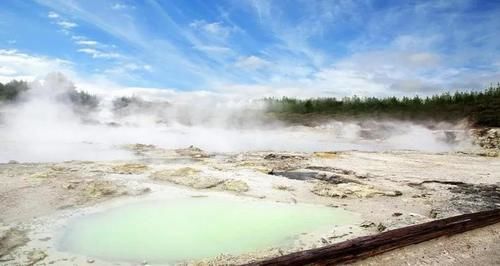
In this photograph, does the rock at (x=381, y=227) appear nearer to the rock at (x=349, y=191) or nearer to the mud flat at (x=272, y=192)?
the mud flat at (x=272, y=192)

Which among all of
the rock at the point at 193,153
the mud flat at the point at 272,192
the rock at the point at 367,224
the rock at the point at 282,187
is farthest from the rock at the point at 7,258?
the rock at the point at 193,153

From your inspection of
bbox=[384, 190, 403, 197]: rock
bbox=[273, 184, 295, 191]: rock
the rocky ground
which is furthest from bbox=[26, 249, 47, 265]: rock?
bbox=[384, 190, 403, 197]: rock

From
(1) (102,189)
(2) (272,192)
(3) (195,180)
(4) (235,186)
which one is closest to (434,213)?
(2) (272,192)

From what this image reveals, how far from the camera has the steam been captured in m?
14.2

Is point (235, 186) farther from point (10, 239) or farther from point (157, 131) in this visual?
point (157, 131)

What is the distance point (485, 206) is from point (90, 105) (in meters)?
22.5

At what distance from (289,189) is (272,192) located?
41cm

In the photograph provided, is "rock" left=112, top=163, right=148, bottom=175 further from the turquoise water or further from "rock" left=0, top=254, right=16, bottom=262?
"rock" left=0, top=254, right=16, bottom=262

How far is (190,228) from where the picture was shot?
5441 mm

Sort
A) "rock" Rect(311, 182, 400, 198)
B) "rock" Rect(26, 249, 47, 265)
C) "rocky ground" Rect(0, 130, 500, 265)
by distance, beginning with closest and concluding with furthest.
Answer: "rock" Rect(26, 249, 47, 265), "rocky ground" Rect(0, 130, 500, 265), "rock" Rect(311, 182, 400, 198)

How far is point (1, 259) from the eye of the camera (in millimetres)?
4176

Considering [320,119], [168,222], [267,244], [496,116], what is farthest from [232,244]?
[320,119]

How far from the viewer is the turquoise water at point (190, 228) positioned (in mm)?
4625

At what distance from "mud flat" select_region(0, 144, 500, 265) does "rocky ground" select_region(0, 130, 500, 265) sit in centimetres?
2
